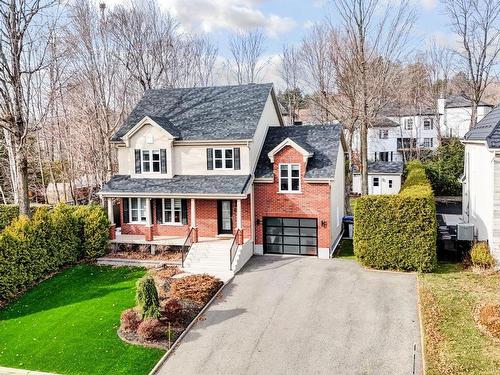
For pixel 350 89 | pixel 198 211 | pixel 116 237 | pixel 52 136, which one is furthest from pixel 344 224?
pixel 52 136

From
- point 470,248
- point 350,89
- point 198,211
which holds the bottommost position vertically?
point 470,248

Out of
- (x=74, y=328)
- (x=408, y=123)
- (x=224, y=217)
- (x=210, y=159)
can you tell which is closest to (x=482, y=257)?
(x=224, y=217)

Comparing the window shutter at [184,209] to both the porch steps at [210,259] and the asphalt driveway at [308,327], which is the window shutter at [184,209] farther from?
the asphalt driveway at [308,327]

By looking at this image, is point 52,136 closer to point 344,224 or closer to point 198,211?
point 198,211

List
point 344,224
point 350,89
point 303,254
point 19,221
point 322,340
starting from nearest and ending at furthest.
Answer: point 322,340 → point 19,221 → point 303,254 → point 344,224 → point 350,89

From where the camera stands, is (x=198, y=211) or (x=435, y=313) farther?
(x=198, y=211)

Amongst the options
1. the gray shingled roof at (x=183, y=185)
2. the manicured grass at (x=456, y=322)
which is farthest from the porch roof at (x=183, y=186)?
the manicured grass at (x=456, y=322)

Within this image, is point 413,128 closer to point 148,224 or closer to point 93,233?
point 148,224
